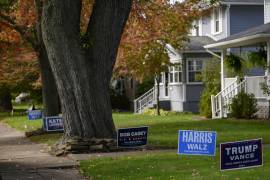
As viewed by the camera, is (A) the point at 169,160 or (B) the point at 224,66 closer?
(A) the point at 169,160

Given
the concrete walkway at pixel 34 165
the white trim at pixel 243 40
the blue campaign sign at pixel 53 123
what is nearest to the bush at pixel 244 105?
the white trim at pixel 243 40

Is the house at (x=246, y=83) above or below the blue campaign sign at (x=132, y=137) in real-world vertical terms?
above

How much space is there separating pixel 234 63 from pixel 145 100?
14167 millimetres

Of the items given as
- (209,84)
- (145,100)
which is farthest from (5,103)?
(209,84)

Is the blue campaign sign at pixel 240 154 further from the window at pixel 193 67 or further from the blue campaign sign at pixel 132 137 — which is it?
the window at pixel 193 67

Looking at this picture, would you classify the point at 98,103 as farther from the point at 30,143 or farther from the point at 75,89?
the point at 30,143

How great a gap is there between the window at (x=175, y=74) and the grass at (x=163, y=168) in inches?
917

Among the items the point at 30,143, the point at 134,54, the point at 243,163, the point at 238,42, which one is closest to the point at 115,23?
the point at 30,143

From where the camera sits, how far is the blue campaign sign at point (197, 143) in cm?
973

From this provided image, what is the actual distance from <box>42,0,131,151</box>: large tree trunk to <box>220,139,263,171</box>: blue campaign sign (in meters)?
7.57

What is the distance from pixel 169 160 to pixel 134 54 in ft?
62.2

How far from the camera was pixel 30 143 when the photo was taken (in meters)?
19.7

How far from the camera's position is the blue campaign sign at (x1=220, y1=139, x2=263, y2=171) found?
8.51m

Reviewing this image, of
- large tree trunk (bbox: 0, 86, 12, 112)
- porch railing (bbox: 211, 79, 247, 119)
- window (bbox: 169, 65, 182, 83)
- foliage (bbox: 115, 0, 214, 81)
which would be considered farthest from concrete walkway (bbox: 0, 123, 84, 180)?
large tree trunk (bbox: 0, 86, 12, 112)
